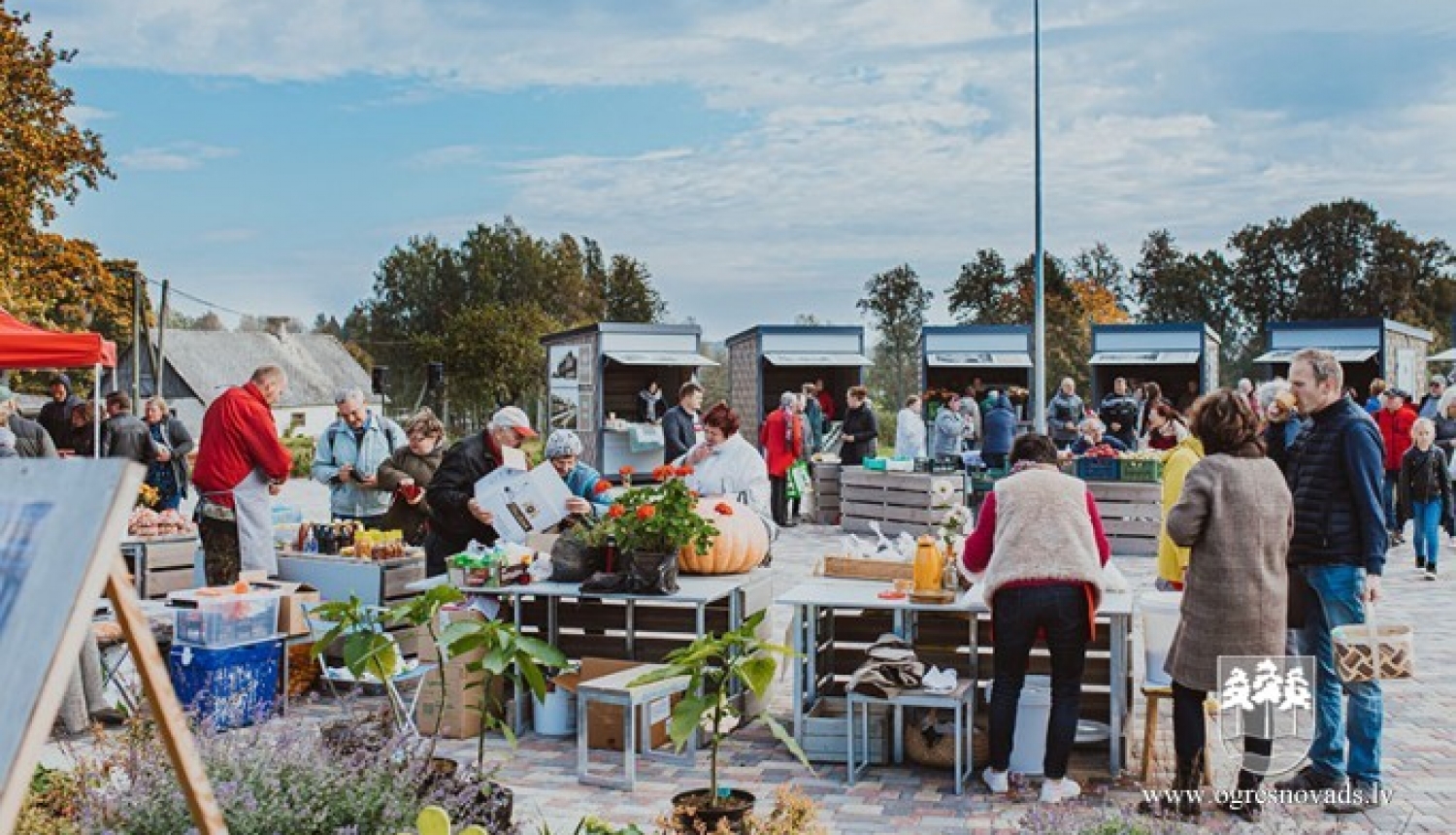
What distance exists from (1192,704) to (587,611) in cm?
309

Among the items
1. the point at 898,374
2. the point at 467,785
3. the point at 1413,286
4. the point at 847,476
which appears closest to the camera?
the point at 467,785

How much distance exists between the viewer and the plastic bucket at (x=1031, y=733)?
580 cm

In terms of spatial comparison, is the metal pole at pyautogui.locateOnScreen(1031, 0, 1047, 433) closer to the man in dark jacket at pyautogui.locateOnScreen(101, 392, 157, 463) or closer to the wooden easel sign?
the man in dark jacket at pyautogui.locateOnScreen(101, 392, 157, 463)

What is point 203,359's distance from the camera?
5772 cm

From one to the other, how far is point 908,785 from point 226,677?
3.26 meters

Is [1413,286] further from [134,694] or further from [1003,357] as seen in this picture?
[134,694]

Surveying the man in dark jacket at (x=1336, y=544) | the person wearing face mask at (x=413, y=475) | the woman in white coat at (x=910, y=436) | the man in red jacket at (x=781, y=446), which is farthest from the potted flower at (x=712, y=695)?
the woman in white coat at (x=910, y=436)

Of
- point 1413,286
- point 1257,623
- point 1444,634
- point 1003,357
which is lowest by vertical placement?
point 1444,634

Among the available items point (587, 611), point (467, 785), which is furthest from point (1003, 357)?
point (467, 785)

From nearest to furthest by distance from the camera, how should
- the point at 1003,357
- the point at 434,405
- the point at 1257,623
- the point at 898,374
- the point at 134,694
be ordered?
the point at 1257,623
the point at 134,694
the point at 1003,357
the point at 898,374
the point at 434,405

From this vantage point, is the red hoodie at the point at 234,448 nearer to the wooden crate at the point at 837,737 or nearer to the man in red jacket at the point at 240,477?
the man in red jacket at the point at 240,477

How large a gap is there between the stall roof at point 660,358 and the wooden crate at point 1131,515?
42.8ft

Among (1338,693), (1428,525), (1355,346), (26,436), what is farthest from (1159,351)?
(1338,693)

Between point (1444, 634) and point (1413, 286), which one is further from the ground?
point (1413, 286)
